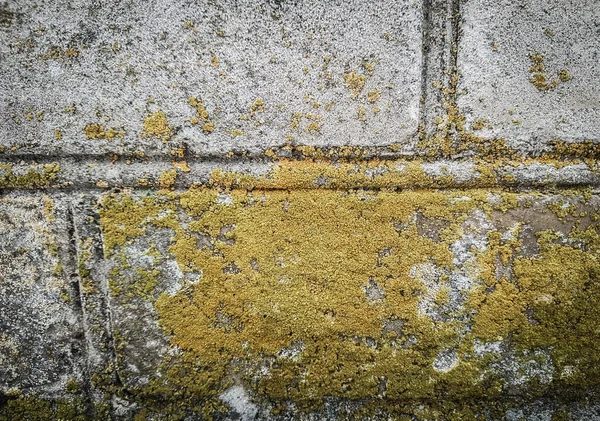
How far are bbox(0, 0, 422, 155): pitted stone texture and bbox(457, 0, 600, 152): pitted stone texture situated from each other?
0.18 meters

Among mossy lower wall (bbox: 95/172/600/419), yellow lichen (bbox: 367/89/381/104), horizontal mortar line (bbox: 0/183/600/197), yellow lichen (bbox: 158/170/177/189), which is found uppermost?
yellow lichen (bbox: 367/89/381/104)

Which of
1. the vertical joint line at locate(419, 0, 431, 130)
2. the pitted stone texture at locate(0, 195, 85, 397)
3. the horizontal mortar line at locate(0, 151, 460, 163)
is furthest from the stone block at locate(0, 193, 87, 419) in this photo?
the vertical joint line at locate(419, 0, 431, 130)

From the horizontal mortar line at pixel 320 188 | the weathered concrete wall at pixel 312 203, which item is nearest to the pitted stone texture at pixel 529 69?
the weathered concrete wall at pixel 312 203

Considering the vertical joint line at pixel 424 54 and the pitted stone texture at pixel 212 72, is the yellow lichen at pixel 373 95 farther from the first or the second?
the vertical joint line at pixel 424 54

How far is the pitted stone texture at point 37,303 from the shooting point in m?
1.10

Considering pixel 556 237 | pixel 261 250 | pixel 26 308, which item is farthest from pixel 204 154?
pixel 556 237

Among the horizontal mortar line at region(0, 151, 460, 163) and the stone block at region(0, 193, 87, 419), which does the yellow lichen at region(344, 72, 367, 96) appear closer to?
the horizontal mortar line at region(0, 151, 460, 163)

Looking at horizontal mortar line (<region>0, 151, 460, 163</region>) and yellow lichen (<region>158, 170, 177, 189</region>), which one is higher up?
horizontal mortar line (<region>0, 151, 460, 163</region>)

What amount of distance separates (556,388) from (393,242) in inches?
27.9

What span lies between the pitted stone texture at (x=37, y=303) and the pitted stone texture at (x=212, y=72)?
0.20 m

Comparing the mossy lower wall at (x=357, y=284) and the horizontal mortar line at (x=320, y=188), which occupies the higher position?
the horizontal mortar line at (x=320, y=188)

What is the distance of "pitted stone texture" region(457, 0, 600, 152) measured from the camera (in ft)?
3.51

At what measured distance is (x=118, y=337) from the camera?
1126 millimetres

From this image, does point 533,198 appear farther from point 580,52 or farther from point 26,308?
point 26,308
